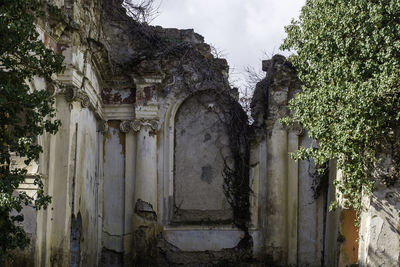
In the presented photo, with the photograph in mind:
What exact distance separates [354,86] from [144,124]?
5.93 m

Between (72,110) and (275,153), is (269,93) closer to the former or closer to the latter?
(275,153)

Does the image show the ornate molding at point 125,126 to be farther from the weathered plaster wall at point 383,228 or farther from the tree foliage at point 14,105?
the tree foliage at point 14,105

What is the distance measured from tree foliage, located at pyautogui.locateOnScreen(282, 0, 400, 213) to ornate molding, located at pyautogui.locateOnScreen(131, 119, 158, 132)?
4.65m

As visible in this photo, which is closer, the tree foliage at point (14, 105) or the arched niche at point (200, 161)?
the tree foliage at point (14, 105)

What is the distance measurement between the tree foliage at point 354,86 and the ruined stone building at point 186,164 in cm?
353

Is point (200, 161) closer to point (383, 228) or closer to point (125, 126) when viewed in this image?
point (125, 126)

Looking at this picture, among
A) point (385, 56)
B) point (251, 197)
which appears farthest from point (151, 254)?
point (385, 56)

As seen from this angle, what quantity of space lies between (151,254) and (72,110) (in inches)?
156

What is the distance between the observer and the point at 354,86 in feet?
23.3

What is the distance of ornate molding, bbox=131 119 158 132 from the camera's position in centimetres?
1211

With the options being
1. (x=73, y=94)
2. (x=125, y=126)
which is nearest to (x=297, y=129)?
(x=125, y=126)

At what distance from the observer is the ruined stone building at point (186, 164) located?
1176cm

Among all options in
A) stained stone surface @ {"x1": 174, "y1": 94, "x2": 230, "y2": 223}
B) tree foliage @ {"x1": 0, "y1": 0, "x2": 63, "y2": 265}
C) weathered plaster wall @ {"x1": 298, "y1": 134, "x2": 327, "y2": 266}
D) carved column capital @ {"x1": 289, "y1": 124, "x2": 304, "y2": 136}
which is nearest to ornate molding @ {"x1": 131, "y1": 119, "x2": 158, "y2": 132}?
stained stone surface @ {"x1": 174, "y1": 94, "x2": 230, "y2": 223}

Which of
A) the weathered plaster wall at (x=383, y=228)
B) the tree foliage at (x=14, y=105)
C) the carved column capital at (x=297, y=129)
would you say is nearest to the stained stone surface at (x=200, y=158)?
the carved column capital at (x=297, y=129)
